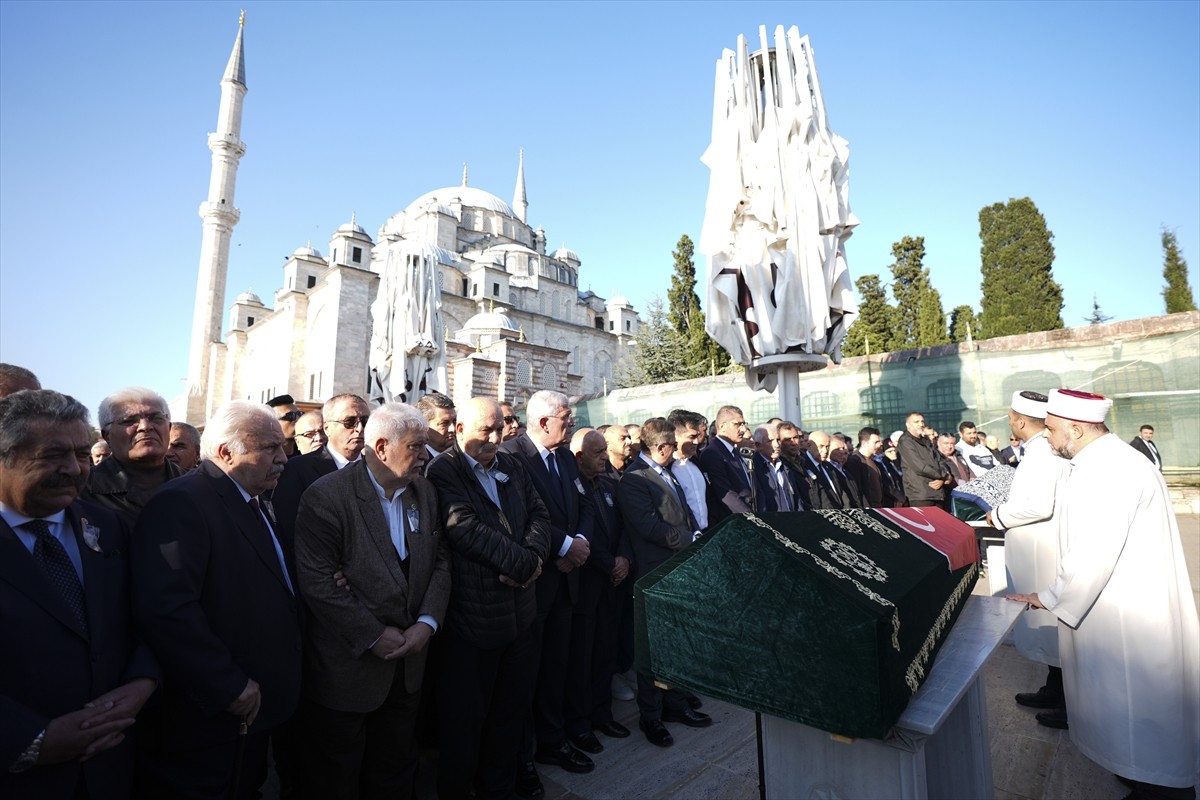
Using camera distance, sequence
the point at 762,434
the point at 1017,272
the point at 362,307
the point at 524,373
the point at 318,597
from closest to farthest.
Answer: the point at 318,597, the point at 762,434, the point at 524,373, the point at 1017,272, the point at 362,307

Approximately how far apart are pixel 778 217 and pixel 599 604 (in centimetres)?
606

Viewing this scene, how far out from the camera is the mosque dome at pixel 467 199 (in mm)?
49156

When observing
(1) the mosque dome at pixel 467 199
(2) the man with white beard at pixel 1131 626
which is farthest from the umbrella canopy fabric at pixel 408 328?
(1) the mosque dome at pixel 467 199

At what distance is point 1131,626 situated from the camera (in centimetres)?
279

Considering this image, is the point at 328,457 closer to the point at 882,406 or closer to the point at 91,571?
the point at 91,571

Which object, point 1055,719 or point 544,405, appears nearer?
point 1055,719

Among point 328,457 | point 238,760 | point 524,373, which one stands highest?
point 524,373

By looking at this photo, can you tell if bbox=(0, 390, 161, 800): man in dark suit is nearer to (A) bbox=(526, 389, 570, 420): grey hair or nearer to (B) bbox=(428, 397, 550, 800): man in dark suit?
(B) bbox=(428, 397, 550, 800): man in dark suit

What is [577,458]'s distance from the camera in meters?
4.16

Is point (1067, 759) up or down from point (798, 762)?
down

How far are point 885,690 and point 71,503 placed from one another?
7.98 feet

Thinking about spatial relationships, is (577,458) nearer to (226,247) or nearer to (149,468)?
(149,468)

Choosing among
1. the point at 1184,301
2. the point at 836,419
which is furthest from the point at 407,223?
the point at 1184,301

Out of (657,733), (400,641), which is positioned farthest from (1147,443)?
(400,641)
